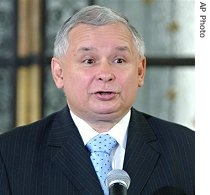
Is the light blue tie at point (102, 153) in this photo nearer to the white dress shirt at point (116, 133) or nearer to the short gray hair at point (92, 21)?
the white dress shirt at point (116, 133)

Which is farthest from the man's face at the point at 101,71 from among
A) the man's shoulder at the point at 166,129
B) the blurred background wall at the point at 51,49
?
the blurred background wall at the point at 51,49

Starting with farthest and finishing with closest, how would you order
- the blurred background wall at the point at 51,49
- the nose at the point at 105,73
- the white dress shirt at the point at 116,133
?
1. the blurred background wall at the point at 51,49
2. the white dress shirt at the point at 116,133
3. the nose at the point at 105,73

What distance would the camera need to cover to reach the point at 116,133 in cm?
155

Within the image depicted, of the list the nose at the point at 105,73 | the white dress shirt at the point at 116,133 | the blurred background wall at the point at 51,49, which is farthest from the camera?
the blurred background wall at the point at 51,49

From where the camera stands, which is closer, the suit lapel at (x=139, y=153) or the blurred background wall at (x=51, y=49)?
the suit lapel at (x=139, y=153)

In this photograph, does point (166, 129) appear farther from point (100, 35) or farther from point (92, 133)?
point (100, 35)

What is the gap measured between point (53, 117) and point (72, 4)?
1942 millimetres

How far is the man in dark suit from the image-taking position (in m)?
1.48

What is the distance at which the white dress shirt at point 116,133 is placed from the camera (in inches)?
60.9

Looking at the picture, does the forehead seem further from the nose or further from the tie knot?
the tie knot

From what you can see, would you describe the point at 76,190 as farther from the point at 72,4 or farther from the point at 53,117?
the point at 72,4

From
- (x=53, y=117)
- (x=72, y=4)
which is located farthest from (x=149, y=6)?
(x=53, y=117)

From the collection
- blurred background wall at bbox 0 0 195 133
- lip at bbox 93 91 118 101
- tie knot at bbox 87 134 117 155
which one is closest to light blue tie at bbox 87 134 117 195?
tie knot at bbox 87 134 117 155

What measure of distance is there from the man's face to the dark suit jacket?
79 mm
